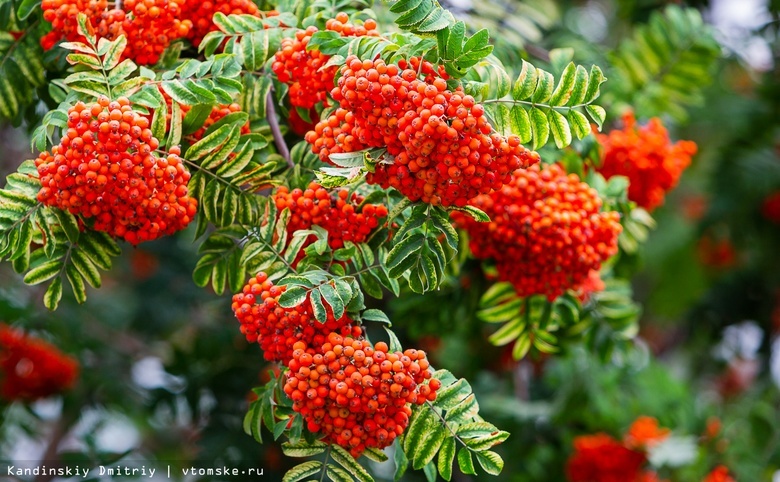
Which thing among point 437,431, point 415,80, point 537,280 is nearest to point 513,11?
point 537,280

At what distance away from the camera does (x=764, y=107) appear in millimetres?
4922

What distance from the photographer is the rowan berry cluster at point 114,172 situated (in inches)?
68.1

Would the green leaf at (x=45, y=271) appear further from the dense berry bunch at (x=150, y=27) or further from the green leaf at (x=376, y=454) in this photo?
the green leaf at (x=376, y=454)

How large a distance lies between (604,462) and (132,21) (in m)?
2.71

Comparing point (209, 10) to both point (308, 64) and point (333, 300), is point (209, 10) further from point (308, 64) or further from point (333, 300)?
point (333, 300)

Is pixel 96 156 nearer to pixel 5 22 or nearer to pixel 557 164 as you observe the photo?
pixel 5 22

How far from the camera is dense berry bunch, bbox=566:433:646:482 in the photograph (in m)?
3.59

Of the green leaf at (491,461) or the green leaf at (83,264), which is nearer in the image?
the green leaf at (491,461)

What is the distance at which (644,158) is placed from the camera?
9.18ft

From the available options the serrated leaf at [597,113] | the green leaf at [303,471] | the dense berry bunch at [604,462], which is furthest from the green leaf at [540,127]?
the dense berry bunch at [604,462]

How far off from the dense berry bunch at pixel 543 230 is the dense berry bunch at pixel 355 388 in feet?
1.93

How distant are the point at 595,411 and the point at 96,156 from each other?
284 cm

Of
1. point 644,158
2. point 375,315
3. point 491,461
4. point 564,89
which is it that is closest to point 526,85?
point 564,89

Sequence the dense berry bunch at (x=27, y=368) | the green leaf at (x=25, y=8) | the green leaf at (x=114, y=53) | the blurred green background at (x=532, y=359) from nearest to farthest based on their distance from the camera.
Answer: the green leaf at (x=114, y=53) → the green leaf at (x=25, y=8) → the blurred green background at (x=532, y=359) → the dense berry bunch at (x=27, y=368)
